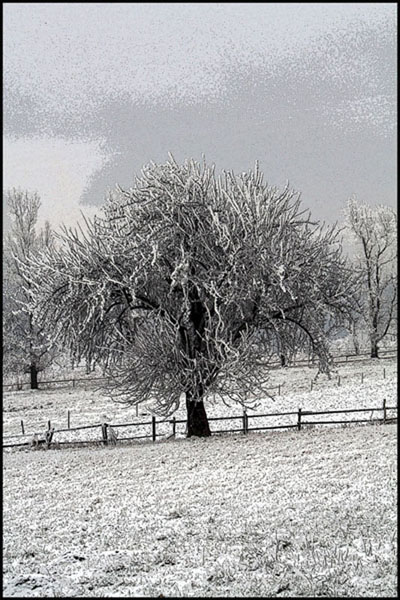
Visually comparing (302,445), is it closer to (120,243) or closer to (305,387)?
(120,243)

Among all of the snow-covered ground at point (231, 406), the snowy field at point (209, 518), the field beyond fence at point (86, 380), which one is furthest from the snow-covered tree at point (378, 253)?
the snowy field at point (209, 518)

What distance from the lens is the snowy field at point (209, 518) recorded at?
19.9ft

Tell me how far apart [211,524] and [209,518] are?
0.28m

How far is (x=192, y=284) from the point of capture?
54.7 ft

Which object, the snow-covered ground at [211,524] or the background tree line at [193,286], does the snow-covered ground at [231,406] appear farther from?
the snow-covered ground at [211,524]

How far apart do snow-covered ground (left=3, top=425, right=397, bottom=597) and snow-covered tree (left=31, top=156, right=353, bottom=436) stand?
8.74 feet

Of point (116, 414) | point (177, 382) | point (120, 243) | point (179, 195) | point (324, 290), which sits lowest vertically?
point (116, 414)

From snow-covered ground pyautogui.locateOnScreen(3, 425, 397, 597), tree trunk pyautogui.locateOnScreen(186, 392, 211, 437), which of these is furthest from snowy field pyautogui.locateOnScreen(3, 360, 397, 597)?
tree trunk pyautogui.locateOnScreen(186, 392, 211, 437)

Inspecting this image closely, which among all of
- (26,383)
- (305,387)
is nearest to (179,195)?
(305,387)

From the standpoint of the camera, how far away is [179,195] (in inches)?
668

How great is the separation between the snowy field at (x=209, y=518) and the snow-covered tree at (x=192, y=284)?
2364mm

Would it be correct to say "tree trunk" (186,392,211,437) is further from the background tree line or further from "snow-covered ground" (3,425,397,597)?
"snow-covered ground" (3,425,397,597)

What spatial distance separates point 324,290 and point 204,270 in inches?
162

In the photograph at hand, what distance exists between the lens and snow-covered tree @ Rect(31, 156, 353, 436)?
16078 mm
